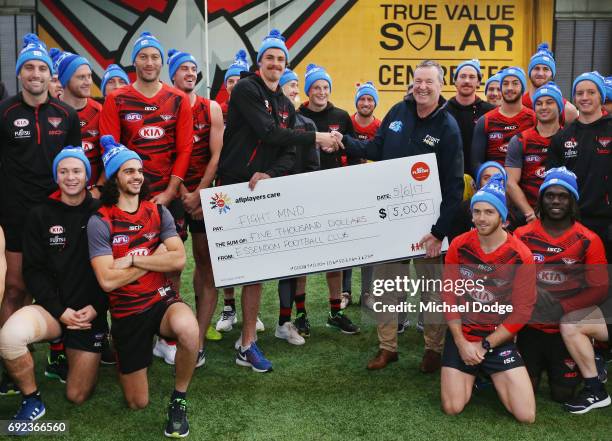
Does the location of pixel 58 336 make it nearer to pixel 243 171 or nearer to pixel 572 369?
pixel 243 171

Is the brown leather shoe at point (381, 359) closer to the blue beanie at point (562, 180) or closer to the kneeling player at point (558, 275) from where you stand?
the kneeling player at point (558, 275)

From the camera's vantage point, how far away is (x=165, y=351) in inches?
182

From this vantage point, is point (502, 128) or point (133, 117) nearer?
point (133, 117)

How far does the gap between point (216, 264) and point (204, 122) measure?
3.60 ft

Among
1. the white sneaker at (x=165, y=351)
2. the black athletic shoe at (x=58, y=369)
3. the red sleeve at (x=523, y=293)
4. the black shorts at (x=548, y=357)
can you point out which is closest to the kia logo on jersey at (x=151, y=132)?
the white sneaker at (x=165, y=351)

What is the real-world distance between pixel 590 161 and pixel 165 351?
3160 mm

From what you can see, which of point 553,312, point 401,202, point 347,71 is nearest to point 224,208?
point 401,202

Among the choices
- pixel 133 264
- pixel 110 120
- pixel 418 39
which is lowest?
pixel 133 264

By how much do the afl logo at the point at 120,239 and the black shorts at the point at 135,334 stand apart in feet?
1.30

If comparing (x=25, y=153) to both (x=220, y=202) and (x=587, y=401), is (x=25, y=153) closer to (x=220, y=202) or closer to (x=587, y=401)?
(x=220, y=202)

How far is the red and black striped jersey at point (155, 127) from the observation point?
4184mm

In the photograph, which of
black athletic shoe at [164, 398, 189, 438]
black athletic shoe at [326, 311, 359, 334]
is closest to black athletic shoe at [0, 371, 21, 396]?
black athletic shoe at [164, 398, 189, 438]

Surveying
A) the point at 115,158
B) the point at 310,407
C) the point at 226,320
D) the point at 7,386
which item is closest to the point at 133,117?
the point at 115,158

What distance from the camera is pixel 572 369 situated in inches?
157
